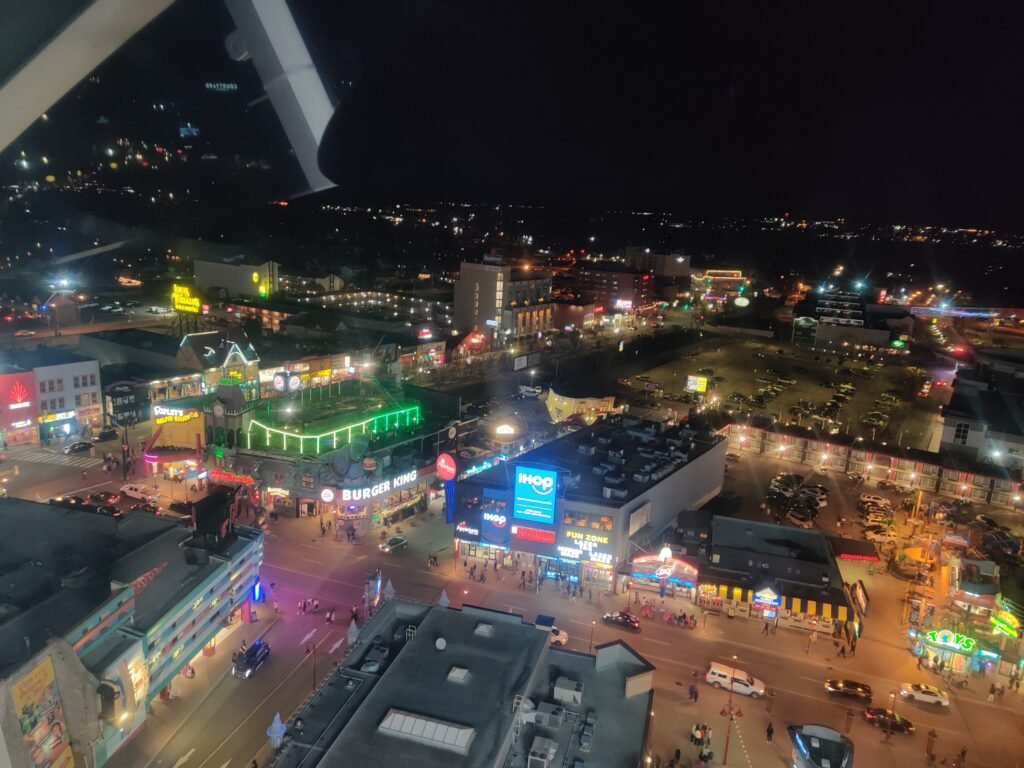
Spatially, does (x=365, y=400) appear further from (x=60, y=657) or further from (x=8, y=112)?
(x=8, y=112)

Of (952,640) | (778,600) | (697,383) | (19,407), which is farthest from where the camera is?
(697,383)

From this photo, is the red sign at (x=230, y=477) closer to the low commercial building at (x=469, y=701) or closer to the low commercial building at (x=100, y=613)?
the low commercial building at (x=100, y=613)

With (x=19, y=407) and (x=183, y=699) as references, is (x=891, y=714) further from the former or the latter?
(x=19, y=407)

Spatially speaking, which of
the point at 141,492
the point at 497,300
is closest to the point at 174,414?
the point at 141,492

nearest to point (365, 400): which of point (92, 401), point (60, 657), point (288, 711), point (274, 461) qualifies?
point (274, 461)

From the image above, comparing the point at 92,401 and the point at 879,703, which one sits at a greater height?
the point at 92,401

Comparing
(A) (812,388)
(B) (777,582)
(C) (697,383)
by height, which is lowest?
(B) (777,582)

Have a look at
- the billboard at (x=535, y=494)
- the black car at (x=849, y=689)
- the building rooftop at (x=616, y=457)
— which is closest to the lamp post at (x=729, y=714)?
the black car at (x=849, y=689)
